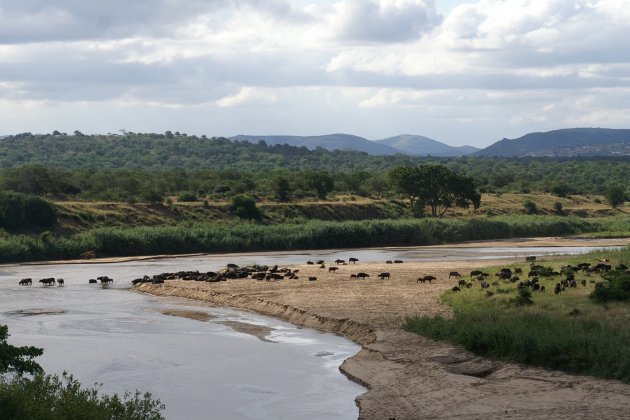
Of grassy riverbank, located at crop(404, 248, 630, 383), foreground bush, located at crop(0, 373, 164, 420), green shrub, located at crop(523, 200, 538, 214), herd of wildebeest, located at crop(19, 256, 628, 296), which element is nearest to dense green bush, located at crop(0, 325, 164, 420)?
foreground bush, located at crop(0, 373, 164, 420)

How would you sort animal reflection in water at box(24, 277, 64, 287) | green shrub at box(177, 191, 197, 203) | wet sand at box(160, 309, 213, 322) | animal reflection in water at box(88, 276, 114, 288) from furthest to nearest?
green shrub at box(177, 191, 197, 203)
animal reflection in water at box(88, 276, 114, 288)
animal reflection in water at box(24, 277, 64, 287)
wet sand at box(160, 309, 213, 322)

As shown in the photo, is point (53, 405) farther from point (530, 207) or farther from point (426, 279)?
point (530, 207)

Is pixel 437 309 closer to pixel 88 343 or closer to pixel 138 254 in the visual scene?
pixel 88 343

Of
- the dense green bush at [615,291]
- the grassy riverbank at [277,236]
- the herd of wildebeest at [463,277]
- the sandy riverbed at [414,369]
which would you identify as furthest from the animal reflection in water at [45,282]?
the dense green bush at [615,291]

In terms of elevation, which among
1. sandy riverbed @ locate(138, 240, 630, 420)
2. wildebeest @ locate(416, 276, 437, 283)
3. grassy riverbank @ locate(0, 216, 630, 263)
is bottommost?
sandy riverbed @ locate(138, 240, 630, 420)

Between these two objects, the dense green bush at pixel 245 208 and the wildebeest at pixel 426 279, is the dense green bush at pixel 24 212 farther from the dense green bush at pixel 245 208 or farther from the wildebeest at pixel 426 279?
the wildebeest at pixel 426 279

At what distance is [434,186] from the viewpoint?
93438mm

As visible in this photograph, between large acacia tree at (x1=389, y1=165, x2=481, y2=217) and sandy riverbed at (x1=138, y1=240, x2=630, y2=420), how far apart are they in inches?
2010

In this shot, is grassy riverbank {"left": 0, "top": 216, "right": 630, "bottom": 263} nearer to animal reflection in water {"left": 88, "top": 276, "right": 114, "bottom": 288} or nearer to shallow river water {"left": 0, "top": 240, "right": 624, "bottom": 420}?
animal reflection in water {"left": 88, "top": 276, "right": 114, "bottom": 288}

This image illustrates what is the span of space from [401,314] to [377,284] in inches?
375

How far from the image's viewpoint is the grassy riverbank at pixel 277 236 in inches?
2537

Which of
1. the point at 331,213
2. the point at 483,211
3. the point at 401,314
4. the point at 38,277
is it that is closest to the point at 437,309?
the point at 401,314

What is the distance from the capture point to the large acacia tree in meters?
92.2

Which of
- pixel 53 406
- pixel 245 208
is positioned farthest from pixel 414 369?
pixel 245 208
